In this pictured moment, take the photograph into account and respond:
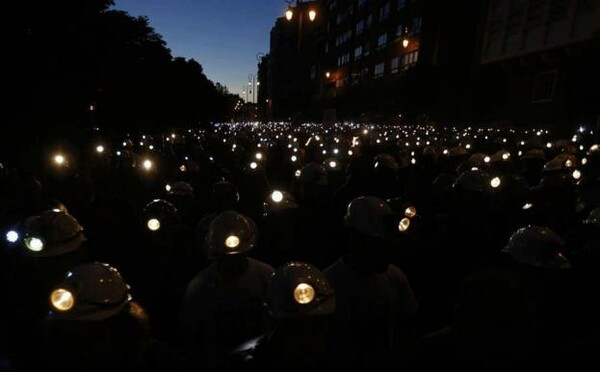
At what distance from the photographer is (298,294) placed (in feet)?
8.79

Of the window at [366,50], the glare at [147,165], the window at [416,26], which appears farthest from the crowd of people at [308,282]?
the window at [366,50]

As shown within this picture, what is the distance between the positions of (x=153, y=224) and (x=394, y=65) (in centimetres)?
6904

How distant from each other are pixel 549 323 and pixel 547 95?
112 feet

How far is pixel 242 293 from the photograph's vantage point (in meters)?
3.58

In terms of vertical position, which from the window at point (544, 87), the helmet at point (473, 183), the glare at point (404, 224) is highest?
the window at point (544, 87)

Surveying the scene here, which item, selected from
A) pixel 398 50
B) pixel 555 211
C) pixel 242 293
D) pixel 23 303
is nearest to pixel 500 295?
pixel 242 293

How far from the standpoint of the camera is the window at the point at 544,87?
33.1 m

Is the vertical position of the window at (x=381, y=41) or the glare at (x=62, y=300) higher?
the window at (x=381, y=41)

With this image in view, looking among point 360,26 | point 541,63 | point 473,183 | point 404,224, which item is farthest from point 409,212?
point 360,26

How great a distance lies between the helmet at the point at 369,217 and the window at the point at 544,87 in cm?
3359

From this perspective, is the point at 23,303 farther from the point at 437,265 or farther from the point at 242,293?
the point at 437,265

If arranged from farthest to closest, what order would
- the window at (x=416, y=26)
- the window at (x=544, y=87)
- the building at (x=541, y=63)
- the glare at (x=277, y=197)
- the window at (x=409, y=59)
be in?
the window at (x=409, y=59) < the window at (x=416, y=26) < the window at (x=544, y=87) < the building at (x=541, y=63) < the glare at (x=277, y=197)

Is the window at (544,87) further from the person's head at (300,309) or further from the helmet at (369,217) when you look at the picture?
the person's head at (300,309)

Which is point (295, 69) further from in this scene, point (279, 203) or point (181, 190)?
point (279, 203)
